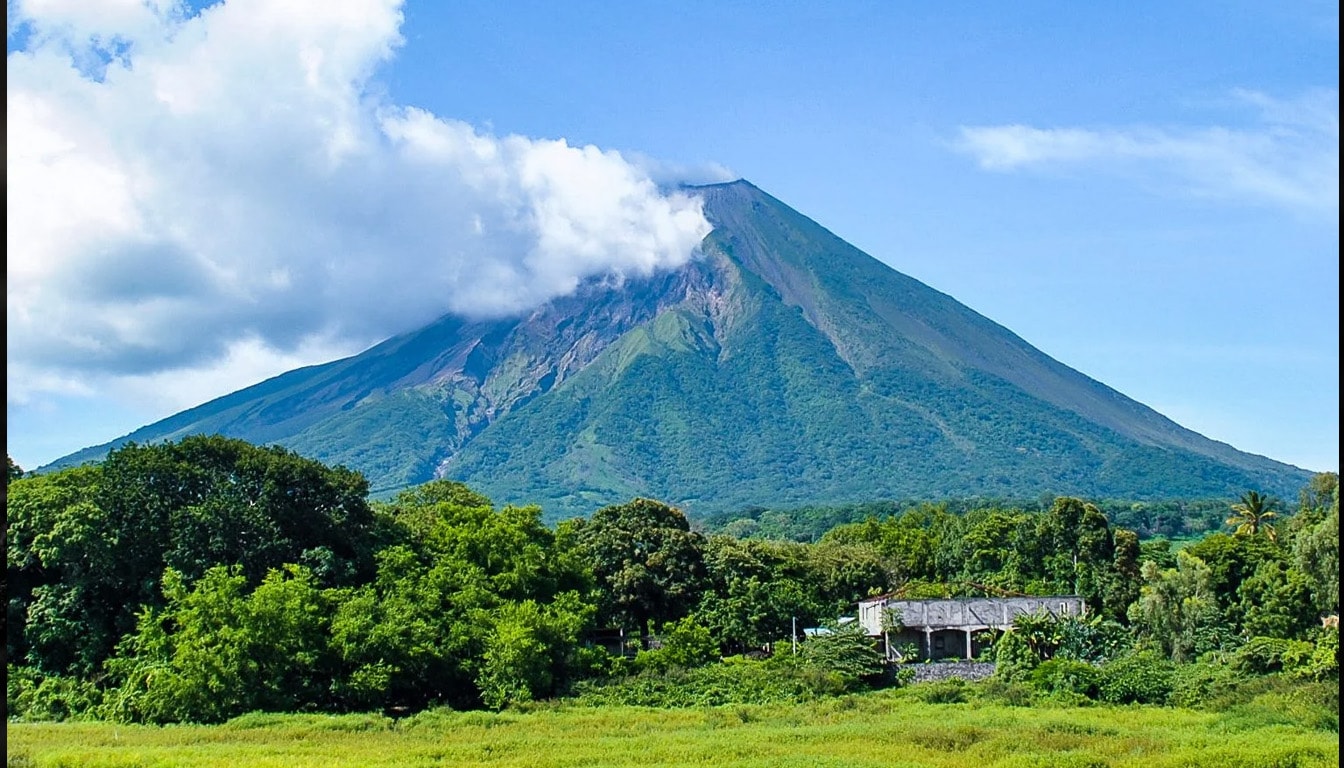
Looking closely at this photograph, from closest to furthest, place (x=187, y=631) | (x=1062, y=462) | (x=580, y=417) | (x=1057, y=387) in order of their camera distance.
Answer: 1. (x=187, y=631)
2. (x=1062, y=462)
3. (x=580, y=417)
4. (x=1057, y=387)

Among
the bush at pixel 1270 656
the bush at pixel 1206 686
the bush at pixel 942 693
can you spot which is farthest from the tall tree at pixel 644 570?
the bush at pixel 1270 656

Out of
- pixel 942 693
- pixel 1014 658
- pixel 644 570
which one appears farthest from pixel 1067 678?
pixel 644 570

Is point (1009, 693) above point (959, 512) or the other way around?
the other way around

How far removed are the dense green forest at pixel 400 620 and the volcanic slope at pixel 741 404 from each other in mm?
75584

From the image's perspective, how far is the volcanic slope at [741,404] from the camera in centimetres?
10744

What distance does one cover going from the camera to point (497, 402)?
131500 mm

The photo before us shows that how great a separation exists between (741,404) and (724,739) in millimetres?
105505

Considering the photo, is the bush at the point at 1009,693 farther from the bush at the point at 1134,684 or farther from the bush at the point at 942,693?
the bush at the point at 1134,684

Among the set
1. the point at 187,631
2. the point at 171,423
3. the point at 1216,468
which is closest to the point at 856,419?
the point at 1216,468

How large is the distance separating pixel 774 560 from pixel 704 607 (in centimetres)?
414

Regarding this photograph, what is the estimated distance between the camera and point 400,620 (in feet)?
62.3

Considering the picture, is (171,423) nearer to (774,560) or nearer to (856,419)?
(856,419)

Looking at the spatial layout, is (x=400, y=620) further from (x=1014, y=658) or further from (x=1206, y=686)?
(x=1206, y=686)

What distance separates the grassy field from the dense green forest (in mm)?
1158
